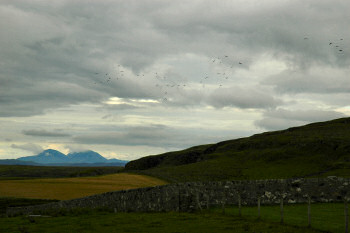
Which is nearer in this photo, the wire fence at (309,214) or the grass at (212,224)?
the grass at (212,224)

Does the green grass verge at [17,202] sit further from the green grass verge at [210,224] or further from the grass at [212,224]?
the grass at [212,224]

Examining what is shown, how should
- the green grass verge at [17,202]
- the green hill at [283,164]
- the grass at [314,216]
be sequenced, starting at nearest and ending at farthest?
the grass at [314,216] → the green grass verge at [17,202] → the green hill at [283,164]

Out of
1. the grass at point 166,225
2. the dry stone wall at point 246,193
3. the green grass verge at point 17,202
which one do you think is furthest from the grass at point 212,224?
the green grass verge at point 17,202

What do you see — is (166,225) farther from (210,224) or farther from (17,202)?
(17,202)

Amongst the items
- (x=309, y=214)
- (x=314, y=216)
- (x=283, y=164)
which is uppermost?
(x=283, y=164)

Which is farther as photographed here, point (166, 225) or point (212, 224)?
point (166, 225)

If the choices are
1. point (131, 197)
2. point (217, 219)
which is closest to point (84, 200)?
point (131, 197)

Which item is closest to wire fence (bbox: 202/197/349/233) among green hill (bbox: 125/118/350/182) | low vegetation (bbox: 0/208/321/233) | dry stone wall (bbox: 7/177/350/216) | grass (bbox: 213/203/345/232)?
grass (bbox: 213/203/345/232)

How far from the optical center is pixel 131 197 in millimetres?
36406

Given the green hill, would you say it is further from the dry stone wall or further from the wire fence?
the wire fence

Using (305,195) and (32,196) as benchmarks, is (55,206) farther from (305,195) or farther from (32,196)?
(305,195)

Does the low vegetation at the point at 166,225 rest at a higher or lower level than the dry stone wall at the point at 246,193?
lower

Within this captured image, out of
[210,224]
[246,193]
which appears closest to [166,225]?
[210,224]

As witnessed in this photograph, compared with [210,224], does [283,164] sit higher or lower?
higher
